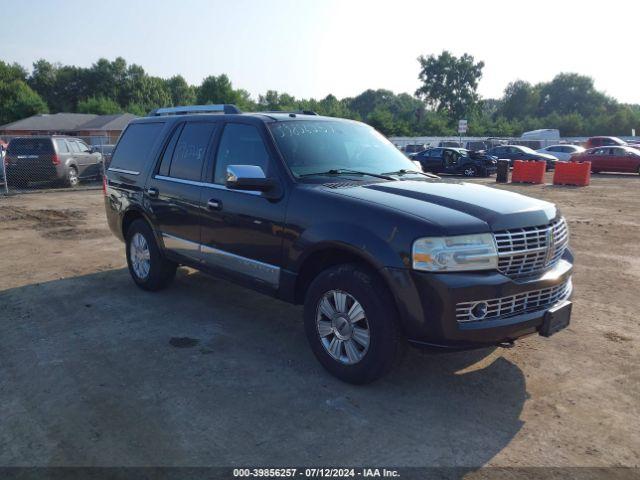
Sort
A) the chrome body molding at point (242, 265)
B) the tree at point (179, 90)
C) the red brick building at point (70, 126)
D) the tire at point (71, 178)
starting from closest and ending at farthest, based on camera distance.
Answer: the chrome body molding at point (242, 265) < the tire at point (71, 178) < the red brick building at point (70, 126) < the tree at point (179, 90)

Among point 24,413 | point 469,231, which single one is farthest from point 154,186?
point 469,231

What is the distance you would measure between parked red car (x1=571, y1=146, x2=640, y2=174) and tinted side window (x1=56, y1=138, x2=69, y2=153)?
78.7 feet

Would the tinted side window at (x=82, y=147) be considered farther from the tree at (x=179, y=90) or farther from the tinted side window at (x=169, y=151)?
the tree at (x=179, y=90)

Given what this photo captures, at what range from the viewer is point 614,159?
26.8 meters

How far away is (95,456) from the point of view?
3082mm

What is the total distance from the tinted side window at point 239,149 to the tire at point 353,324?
1205 mm

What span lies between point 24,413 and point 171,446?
112cm

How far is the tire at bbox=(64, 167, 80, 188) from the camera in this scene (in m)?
18.6

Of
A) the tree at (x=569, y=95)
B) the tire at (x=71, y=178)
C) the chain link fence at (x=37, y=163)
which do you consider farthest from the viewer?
the tree at (x=569, y=95)

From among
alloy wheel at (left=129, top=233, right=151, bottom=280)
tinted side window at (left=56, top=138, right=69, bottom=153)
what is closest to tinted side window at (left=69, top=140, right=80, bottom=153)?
tinted side window at (left=56, top=138, right=69, bottom=153)

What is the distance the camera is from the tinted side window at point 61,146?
60.1 feet

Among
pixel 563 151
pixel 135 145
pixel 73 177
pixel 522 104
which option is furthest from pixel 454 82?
pixel 135 145

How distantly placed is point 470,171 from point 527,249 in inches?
909

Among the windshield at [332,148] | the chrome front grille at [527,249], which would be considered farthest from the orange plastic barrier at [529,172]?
the chrome front grille at [527,249]
